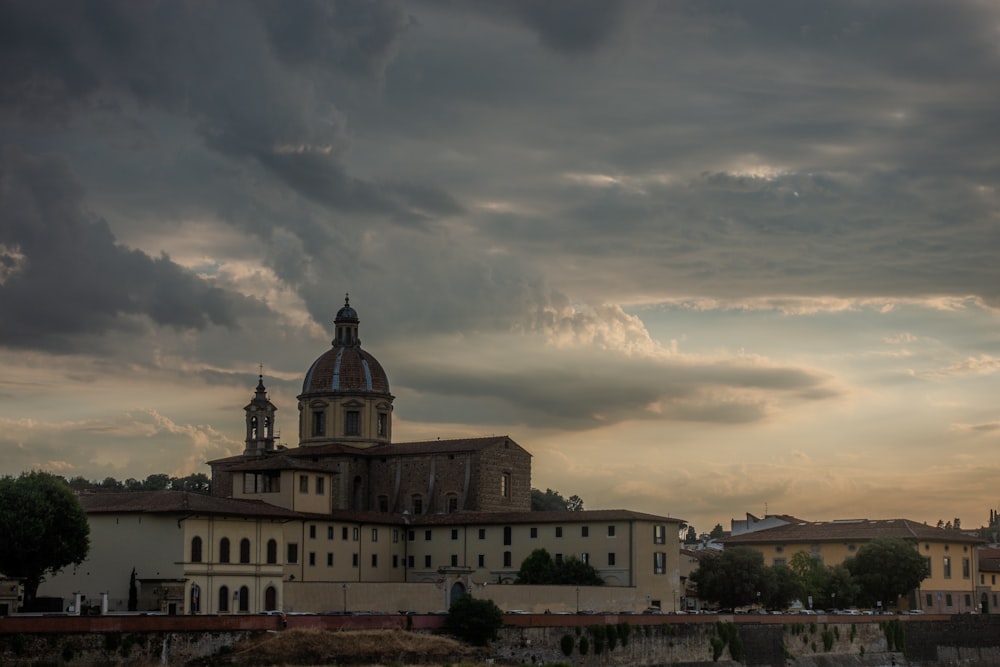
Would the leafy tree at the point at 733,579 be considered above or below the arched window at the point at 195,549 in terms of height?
below

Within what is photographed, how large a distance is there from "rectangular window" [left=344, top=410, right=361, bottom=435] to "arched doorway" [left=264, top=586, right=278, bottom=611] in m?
29.7

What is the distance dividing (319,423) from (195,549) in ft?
113

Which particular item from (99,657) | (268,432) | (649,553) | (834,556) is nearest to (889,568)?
(834,556)

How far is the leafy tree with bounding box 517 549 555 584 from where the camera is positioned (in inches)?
3275

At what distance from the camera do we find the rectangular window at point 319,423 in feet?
339

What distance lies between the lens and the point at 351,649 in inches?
2322

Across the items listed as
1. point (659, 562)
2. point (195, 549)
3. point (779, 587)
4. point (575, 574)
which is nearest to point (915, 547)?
point (779, 587)

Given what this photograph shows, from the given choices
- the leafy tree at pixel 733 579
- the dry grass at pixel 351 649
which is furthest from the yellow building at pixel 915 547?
the dry grass at pixel 351 649

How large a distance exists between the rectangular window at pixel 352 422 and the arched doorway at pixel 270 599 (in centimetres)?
2971

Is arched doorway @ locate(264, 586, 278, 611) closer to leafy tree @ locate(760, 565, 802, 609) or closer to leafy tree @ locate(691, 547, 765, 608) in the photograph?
leafy tree @ locate(691, 547, 765, 608)

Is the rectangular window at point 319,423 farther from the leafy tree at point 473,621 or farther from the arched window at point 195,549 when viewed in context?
the leafy tree at point 473,621

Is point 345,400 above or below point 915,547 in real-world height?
above

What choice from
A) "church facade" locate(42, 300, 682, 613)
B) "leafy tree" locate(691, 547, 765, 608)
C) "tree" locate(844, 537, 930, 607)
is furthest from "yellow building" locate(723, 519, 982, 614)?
"church facade" locate(42, 300, 682, 613)

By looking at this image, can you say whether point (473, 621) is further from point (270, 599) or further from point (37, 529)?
point (37, 529)
